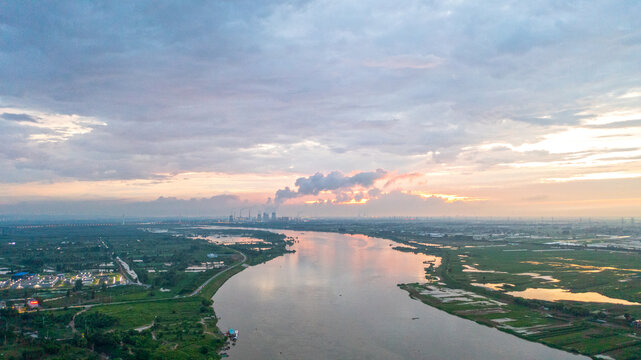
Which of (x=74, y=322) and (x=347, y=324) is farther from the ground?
(x=74, y=322)

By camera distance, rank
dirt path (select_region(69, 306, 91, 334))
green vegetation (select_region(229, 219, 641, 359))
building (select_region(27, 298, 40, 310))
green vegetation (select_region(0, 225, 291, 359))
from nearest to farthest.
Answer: green vegetation (select_region(0, 225, 291, 359)) < green vegetation (select_region(229, 219, 641, 359)) < dirt path (select_region(69, 306, 91, 334)) < building (select_region(27, 298, 40, 310))

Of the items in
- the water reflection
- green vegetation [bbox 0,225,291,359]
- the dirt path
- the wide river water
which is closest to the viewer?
green vegetation [bbox 0,225,291,359]

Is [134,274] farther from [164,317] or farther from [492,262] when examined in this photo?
[492,262]

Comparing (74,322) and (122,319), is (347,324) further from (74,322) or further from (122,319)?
(74,322)

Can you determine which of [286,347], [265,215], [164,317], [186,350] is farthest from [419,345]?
[265,215]

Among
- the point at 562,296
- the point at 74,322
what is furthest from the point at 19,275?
the point at 562,296

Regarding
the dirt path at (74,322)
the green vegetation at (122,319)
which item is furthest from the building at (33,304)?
the dirt path at (74,322)

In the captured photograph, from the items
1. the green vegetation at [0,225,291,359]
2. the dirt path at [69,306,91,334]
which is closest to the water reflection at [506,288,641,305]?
the green vegetation at [0,225,291,359]

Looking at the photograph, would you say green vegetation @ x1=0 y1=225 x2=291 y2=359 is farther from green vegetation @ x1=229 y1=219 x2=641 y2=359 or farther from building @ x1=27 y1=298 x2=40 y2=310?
green vegetation @ x1=229 y1=219 x2=641 y2=359

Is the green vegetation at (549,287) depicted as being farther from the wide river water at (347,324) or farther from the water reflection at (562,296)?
the wide river water at (347,324)
